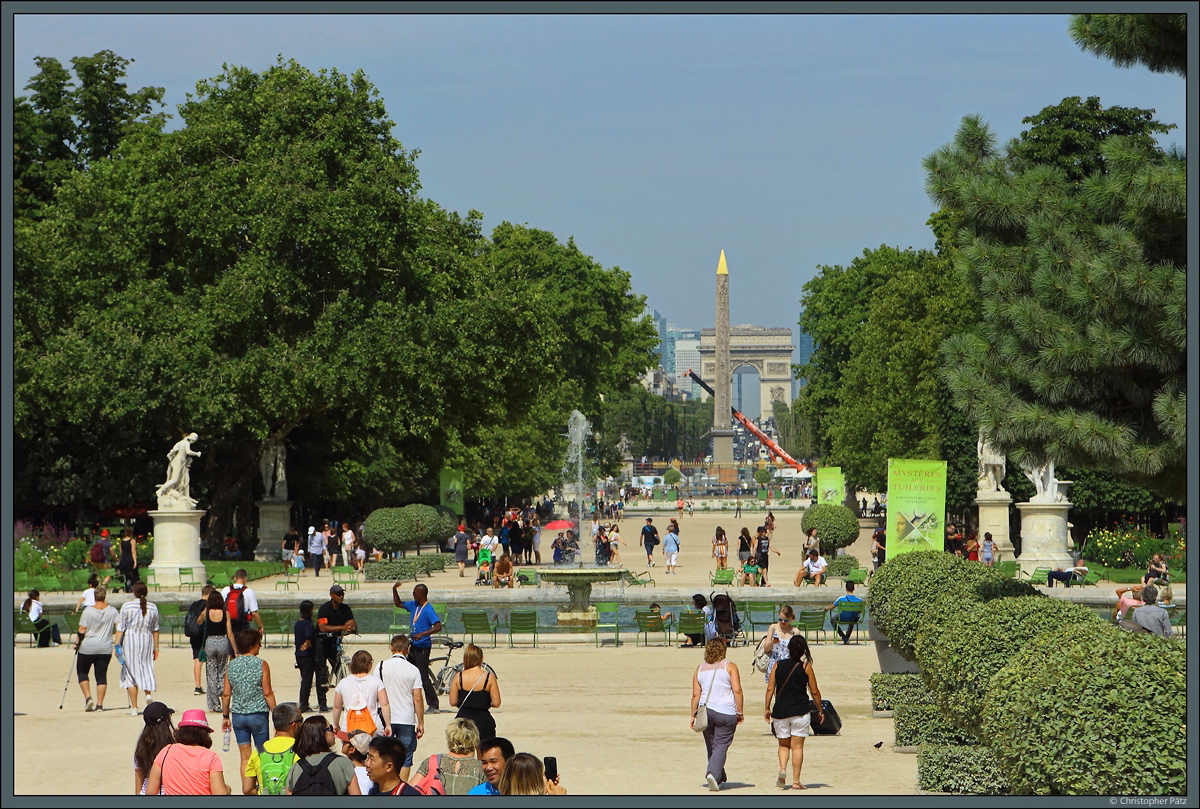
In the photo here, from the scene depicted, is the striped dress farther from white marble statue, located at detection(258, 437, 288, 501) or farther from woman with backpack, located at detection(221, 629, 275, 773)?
white marble statue, located at detection(258, 437, 288, 501)

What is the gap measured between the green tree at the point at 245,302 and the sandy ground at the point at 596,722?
1037 cm

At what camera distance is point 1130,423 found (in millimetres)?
10992

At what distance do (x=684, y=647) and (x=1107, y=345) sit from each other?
1391 cm

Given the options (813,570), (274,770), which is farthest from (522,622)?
(274,770)

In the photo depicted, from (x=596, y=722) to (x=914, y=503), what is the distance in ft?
45.8

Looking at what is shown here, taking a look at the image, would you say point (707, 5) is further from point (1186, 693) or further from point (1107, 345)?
point (1107, 345)

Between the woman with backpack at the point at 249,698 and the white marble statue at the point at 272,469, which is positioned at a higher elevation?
the white marble statue at the point at 272,469

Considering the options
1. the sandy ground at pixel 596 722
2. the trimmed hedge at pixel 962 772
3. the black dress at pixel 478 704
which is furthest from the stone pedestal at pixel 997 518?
the black dress at pixel 478 704

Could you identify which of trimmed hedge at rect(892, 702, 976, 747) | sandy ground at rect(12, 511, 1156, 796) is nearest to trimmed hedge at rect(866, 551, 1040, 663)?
trimmed hedge at rect(892, 702, 976, 747)

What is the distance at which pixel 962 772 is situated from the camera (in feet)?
36.9

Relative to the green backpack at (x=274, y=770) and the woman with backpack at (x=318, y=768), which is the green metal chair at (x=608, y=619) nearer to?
the green backpack at (x=274, y=770)

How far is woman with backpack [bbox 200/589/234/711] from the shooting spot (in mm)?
14398

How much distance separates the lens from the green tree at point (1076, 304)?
407 inches

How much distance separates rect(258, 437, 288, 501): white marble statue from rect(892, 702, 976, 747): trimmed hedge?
27781mm
